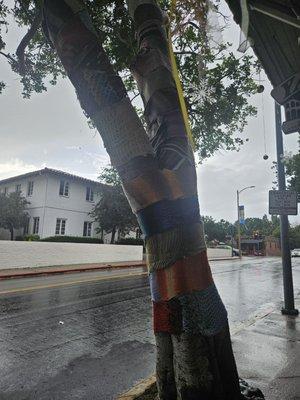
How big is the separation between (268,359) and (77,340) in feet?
9.59

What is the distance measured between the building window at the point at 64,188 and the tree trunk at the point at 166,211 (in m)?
30.3

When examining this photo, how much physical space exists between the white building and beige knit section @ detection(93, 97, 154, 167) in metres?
29.0

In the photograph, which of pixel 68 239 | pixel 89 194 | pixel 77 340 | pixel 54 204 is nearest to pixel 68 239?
pixel 68 239

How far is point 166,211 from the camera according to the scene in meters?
2.32

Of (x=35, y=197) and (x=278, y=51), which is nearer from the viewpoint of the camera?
(x=278, y=51)

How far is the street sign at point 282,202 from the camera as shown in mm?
8045

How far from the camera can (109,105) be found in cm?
243

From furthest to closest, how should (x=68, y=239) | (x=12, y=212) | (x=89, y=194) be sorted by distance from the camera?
1. (x=89, y=194)
2. (x=12, y=212)
3. (x=68, y=239)

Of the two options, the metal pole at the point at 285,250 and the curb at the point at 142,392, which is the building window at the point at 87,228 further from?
the curb at the point at 142,392

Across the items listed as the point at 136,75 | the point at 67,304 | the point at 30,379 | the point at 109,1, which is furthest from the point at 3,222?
the point at 136,75

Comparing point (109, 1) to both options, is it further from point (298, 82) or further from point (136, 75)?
point (136, 75)

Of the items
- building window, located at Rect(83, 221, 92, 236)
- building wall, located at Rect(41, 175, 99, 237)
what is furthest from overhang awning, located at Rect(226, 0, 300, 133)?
building window, located at Rect(83, 221, 92, 236)

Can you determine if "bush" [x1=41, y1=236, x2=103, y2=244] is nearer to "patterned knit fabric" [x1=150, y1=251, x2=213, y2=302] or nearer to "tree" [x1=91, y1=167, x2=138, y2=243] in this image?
"tree" [x1=91, y1=167, x2=138, y2=243]

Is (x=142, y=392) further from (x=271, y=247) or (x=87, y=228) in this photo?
(x=271, y=247)
